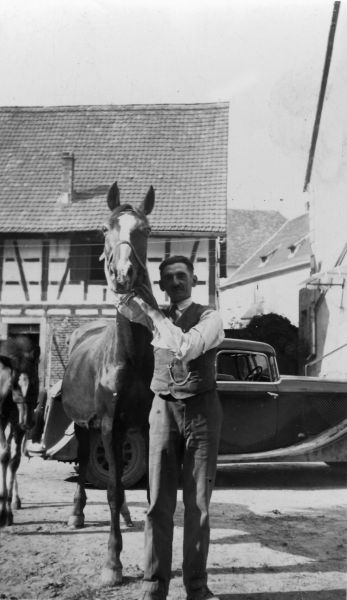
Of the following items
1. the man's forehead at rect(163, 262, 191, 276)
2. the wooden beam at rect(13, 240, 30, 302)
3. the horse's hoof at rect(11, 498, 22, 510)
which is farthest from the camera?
the wooden beam at rect(13, 240, 30, 302)

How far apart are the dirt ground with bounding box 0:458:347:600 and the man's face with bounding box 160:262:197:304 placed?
1663 mm

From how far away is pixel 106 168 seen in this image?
14461mm

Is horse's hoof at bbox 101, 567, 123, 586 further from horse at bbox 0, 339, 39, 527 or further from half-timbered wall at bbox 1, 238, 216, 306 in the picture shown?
half-timbered wall at bbox 1, 238, 216, 306

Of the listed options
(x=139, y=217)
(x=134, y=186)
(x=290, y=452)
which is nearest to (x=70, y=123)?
(x=134, y=186)

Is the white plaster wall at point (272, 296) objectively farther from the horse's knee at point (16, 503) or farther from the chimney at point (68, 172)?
the horse's knee at point (16, 503)

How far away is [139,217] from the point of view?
12.5 feet

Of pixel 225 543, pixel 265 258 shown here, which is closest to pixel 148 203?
pixel 225 543

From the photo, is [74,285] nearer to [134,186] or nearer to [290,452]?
[134,186]

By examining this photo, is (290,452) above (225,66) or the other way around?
the other way around

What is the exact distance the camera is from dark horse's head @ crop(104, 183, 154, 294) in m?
3.48

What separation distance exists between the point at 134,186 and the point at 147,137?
7.02 ft

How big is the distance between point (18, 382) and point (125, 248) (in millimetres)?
1830

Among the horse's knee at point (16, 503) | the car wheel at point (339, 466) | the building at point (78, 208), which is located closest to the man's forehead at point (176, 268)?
the horse's knee at point (16, 503)

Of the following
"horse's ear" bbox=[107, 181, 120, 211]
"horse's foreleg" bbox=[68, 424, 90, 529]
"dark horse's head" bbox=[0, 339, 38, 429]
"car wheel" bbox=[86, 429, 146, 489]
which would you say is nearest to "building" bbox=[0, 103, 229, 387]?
Result: "car wheel" bbox=[86, 429, 146, 489]
